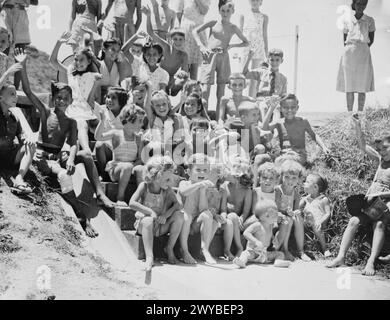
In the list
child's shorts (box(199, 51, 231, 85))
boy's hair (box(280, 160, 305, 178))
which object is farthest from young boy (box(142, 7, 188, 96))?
boy's hair (box(280, 160, 305, 178))

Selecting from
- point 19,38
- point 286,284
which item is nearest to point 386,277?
point 286,284

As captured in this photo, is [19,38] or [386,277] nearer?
[386,277]

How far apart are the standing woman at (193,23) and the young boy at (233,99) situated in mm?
1329

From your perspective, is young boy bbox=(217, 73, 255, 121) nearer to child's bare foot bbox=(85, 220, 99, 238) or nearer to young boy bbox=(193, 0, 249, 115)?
young boy bbox=(193, 0, 249, 115)

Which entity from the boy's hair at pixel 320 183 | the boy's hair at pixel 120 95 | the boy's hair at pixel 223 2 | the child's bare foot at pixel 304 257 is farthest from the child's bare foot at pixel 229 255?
the boy's hair at pixel 223 2

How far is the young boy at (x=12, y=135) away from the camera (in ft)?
20.6

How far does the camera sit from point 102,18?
9781mm

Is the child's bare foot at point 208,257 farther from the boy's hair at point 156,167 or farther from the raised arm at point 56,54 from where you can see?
the raised arm at point 56,54

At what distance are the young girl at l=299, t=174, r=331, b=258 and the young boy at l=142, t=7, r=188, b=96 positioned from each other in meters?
2.64

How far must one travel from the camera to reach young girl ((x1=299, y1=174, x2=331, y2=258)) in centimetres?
706

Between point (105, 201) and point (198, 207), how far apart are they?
1024mm

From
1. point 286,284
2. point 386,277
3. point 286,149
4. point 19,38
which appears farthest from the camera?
point 19,38

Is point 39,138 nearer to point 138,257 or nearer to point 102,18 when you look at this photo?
point 138,257
